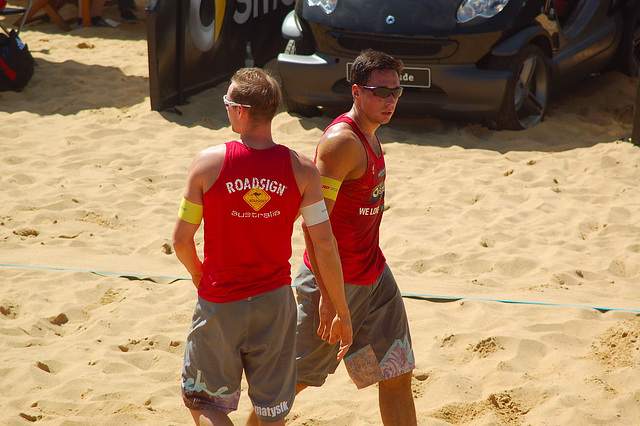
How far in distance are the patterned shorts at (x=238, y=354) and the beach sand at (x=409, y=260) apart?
3.05ft

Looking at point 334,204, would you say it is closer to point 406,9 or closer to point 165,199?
point 165,199

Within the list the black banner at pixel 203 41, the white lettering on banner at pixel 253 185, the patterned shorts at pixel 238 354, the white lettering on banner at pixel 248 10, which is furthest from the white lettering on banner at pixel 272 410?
the white lettering on banner at pixel 248 10

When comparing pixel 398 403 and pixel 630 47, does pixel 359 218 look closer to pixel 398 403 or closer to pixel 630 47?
pixel 398 403

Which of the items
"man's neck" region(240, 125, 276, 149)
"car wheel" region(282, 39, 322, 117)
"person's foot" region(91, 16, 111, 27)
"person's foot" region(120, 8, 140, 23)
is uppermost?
"man's neck" region(240, 125, 276, 149)

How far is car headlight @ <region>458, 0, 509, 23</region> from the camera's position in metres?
7.17

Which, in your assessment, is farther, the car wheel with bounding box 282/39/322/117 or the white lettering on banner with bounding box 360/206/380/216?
the car wheel with bounding box 282/39/322/117

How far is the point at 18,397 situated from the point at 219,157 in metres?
1.90

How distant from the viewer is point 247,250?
2.65 meters

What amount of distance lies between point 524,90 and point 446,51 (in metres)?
1.05

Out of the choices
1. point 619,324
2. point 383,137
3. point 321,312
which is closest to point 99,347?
point 321,312

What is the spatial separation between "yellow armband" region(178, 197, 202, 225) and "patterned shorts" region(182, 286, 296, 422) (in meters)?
0.33

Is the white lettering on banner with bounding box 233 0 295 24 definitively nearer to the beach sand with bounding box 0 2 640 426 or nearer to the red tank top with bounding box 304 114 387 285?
the beach sand with bounding box 0 2 640 426

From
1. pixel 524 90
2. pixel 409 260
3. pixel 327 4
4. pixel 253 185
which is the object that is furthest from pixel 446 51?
pixel 253 185

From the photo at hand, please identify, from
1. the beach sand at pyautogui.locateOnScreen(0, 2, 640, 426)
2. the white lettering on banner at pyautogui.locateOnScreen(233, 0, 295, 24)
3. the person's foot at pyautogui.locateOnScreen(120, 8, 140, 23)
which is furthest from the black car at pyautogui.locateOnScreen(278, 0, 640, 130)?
the person's foot at pyautogui.locateOnScreen(120, 8, 140, 23)
